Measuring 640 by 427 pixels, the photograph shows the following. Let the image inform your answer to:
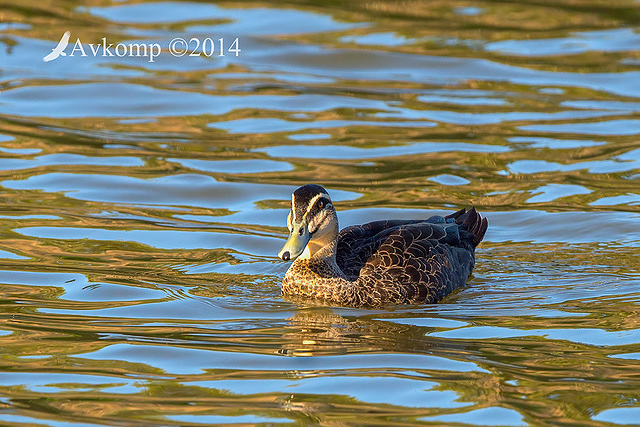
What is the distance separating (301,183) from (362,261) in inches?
144

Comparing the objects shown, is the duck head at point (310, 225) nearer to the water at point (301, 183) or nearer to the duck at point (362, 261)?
the duck at point (362, 261)

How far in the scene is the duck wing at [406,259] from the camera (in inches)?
404

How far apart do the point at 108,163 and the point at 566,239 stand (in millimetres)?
5943

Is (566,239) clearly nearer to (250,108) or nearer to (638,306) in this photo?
(638,306)

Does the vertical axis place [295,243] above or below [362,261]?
above

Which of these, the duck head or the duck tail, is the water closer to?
the duck tail

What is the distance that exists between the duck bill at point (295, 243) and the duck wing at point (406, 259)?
741 millimetres

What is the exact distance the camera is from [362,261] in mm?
10781

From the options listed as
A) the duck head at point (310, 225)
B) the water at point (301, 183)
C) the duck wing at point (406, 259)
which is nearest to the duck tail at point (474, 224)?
the duck wing at point (406, 259)

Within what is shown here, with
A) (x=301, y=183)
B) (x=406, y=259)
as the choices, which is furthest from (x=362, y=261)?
(x=301, y=183)

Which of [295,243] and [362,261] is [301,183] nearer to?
[362,261]

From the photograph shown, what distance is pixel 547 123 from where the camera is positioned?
1702 cm

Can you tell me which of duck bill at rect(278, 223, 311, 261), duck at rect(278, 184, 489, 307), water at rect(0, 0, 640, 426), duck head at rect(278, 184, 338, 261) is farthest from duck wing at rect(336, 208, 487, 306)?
duck bill at rect(278, 223, 311, 261)

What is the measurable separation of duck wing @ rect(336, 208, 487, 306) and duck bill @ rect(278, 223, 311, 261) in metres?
0.74
